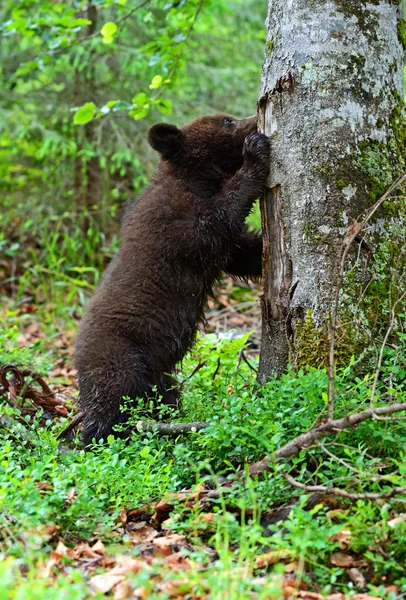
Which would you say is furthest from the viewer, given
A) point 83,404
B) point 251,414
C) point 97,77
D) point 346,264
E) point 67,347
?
point 97,77

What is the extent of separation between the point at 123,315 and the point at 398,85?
2.42 m

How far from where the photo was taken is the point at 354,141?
4211mm

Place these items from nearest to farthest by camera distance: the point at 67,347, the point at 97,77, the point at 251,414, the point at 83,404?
the point at 251,414
the point at 83,404
the point at 67,347
the point at 97,77

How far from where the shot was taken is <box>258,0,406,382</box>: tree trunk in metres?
4.20

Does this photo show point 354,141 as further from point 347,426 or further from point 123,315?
point 123,315

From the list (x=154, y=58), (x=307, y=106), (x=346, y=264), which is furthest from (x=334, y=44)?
(x=154, y=58)

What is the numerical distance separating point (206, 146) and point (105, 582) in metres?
3.69

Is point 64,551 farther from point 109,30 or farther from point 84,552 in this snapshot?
point 109,30

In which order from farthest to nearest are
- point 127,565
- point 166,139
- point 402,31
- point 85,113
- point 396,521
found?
point 85,113 → point 166,139 → point 402,31 → point 396,521 → point 127,565

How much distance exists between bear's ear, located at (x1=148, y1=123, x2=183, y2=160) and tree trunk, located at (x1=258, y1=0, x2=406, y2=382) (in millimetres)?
1326

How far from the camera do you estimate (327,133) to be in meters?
4.21

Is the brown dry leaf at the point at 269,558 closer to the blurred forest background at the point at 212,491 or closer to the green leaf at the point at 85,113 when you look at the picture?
the blurred forest background at the point at 212,491

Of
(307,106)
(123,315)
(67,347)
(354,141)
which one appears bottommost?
(67,347)

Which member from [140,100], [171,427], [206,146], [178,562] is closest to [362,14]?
[206,146]
